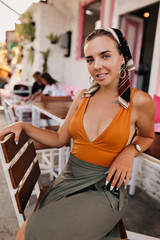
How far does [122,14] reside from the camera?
4.37 metres

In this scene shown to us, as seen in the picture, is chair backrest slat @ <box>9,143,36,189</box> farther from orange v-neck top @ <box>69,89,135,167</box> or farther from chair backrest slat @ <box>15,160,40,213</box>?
orange v-neck top @ <box>69,89,135,167</box>

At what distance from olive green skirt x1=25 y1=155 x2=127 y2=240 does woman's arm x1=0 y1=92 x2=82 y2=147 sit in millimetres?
229

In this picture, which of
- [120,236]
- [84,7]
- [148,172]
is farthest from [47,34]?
[120,236]

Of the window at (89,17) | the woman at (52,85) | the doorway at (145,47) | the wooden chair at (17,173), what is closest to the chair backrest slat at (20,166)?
the wooden chair at (17,173)

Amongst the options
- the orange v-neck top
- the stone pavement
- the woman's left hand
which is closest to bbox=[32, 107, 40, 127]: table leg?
the stone pavement

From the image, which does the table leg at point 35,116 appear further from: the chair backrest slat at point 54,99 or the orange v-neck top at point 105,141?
the orange v-neck top at point 105,141

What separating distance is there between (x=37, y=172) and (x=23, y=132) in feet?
1.00

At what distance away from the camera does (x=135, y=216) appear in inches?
84.5

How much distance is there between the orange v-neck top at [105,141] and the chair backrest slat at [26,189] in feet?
0.90

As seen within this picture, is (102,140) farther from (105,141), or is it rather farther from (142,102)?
(142,102)

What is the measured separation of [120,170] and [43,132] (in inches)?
19.6

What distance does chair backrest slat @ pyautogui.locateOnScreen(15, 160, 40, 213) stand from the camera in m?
0.99

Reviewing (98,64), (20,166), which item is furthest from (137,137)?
(20,166)

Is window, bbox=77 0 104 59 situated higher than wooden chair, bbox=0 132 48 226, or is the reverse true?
window, bbox=77 0 104 59
